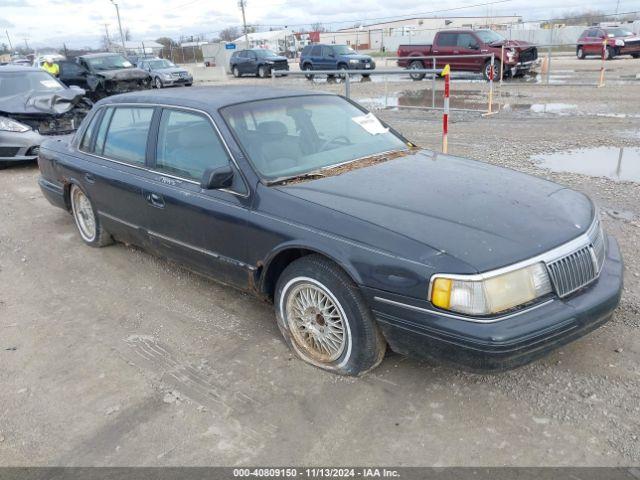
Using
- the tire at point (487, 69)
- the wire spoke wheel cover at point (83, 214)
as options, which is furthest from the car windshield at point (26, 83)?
the tire at point (487, 69)

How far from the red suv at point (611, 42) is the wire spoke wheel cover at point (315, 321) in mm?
28324

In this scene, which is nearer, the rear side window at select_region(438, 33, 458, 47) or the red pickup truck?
the red pickup truck

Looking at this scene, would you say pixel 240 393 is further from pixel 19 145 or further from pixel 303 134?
pixel 19 145

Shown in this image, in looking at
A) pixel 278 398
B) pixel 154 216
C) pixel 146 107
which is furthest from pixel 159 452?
pixel 146 107

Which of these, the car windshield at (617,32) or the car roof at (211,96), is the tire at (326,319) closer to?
the car roof at (211,96)

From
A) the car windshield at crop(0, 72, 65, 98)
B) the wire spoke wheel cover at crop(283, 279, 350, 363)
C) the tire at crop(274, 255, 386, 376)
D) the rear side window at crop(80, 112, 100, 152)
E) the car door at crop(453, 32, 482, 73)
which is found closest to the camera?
the tire at crop(274, 255, 386, 376)

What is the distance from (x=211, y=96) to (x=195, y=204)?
88cm

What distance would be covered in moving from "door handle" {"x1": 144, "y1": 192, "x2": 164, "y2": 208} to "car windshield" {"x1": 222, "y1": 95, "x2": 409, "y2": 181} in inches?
33.0

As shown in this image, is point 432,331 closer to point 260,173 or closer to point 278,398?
point 278,398

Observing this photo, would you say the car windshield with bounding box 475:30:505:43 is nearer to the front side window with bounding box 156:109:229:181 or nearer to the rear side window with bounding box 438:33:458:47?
the rear side window with bounding box 438:33:458:47

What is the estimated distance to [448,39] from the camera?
22.3 metres

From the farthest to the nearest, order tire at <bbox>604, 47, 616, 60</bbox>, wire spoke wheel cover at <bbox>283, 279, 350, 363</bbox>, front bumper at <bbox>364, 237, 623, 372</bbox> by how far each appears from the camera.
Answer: tire at <bbox>604, 47, 616, 60</bbox>, wire spoke wheel cover at <bbox>283, 279, 350, 363</bbox>, front bumper at <bbox>364, 237, 623, 372</bbox>

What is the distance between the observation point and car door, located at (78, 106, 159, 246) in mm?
4336

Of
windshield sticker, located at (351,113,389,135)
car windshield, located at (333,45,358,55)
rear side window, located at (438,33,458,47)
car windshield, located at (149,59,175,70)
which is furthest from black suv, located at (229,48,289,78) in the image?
windshield sticker, located at (351,113,389,135)
